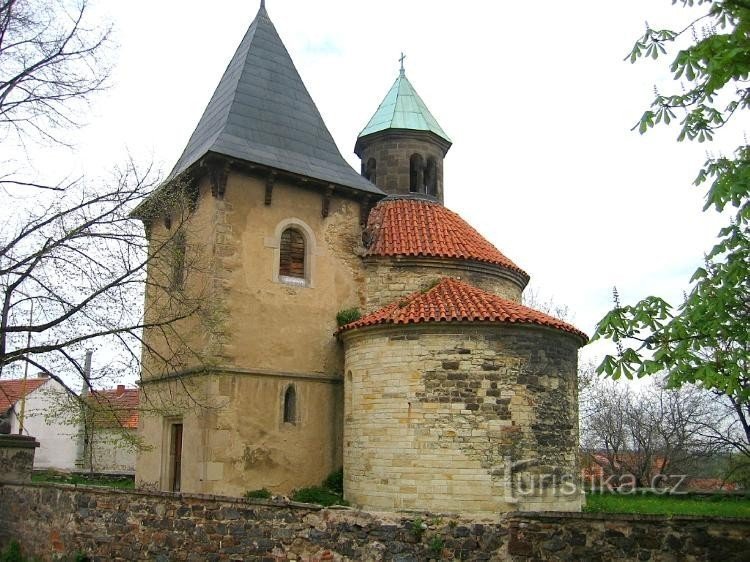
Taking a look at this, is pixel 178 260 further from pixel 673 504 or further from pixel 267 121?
pixel 673 504

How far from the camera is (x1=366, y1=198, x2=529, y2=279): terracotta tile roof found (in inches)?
613

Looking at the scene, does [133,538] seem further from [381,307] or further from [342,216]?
[342,216]

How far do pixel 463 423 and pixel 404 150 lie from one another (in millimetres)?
9425

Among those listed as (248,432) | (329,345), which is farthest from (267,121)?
(248,432)

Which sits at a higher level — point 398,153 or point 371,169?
point 398,153

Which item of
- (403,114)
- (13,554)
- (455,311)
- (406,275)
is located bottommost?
(13,554)

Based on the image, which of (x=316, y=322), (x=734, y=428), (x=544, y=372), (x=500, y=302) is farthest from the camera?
(x=734, y=428)

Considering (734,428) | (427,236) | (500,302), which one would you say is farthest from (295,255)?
(734,428)

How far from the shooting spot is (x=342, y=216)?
51.6 ft

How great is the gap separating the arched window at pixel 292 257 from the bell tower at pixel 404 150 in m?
4.77

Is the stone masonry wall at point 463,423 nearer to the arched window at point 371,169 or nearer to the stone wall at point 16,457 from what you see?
the stone wall at point 16,457

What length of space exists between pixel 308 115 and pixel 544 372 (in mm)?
8331

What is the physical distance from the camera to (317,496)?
13.4 meters

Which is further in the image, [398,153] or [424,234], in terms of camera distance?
[398,153]
